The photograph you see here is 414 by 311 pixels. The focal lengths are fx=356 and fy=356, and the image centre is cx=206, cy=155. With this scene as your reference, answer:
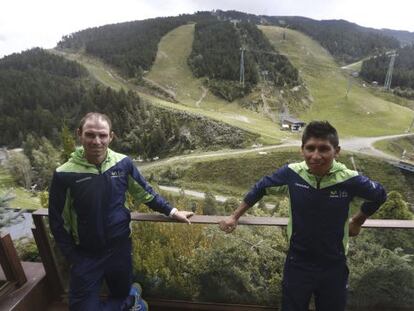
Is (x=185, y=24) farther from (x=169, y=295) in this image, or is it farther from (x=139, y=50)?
(x=169, y=295)

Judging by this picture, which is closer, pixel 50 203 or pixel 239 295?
pixel 50 203

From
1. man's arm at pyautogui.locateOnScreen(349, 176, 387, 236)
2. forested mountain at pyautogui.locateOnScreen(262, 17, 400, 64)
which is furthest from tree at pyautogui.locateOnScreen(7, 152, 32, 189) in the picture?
forested mountain at pyautogui.locateOnScreen(262, 17, 400, 64)

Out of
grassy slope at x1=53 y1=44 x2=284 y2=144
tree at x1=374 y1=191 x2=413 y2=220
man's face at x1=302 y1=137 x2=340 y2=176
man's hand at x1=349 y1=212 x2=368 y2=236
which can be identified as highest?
man's face at x1=302 y1=137 x2=340 y2=176

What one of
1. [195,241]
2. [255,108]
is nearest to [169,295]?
[195,241]

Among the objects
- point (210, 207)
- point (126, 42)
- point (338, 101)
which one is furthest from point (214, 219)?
point (126, 42)

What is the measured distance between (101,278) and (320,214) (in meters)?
1.96

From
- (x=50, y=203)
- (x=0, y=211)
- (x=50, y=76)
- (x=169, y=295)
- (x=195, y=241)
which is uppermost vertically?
(x=50, y=203)

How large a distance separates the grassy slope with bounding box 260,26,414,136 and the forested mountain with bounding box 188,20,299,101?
7811mm

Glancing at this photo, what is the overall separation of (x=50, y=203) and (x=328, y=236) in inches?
89.4

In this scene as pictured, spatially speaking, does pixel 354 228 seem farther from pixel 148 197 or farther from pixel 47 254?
pixel 47 254

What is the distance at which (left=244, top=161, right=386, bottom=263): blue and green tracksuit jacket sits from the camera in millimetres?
2762

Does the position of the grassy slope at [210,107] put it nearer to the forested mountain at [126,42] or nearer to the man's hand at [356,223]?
the forested mountain at [126,42]

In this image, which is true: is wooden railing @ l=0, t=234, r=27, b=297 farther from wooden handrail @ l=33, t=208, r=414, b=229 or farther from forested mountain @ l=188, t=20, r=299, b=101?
forested mountain @ l=188, t=20, r=299, b=101

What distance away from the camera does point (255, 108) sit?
3142 inches
